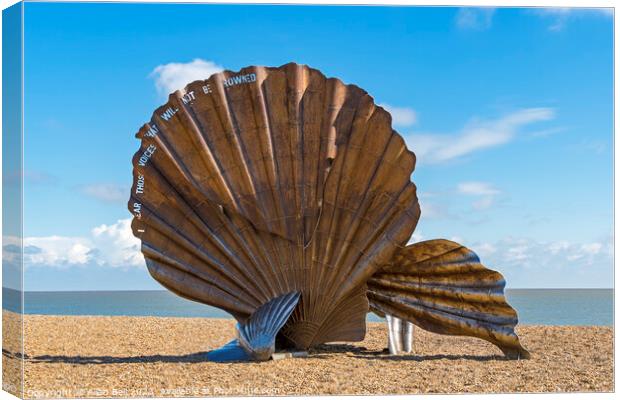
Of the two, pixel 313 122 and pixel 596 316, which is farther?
pixel 596 316

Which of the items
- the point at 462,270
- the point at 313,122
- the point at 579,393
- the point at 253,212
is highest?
the point at 313,122

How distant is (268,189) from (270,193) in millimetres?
44

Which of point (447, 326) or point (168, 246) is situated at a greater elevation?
point (168, 246)

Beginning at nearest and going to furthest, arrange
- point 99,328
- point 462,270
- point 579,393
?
point 579,393 → point 462,270 → point 99,328

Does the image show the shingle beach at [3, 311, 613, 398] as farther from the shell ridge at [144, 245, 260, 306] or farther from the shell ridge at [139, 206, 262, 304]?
the shell ridge at [139, 206, 262, 304]

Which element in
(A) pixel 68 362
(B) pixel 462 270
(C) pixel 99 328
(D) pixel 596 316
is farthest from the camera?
(D) pixel 596 316

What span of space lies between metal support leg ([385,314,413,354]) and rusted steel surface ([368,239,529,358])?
0.32 m

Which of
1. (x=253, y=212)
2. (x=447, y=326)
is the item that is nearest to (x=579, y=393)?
(x=447, y=326)

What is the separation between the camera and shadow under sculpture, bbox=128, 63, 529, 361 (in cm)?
838

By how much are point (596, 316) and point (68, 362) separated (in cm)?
1612

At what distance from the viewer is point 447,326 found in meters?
8.96

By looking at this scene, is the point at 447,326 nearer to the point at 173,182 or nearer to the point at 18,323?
the point at 173,182

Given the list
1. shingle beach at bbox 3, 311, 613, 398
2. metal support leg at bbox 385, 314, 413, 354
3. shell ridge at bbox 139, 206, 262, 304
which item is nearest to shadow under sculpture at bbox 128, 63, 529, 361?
shell ridge at bbox 139, 206, 262, 304

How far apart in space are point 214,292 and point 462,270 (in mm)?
2582
